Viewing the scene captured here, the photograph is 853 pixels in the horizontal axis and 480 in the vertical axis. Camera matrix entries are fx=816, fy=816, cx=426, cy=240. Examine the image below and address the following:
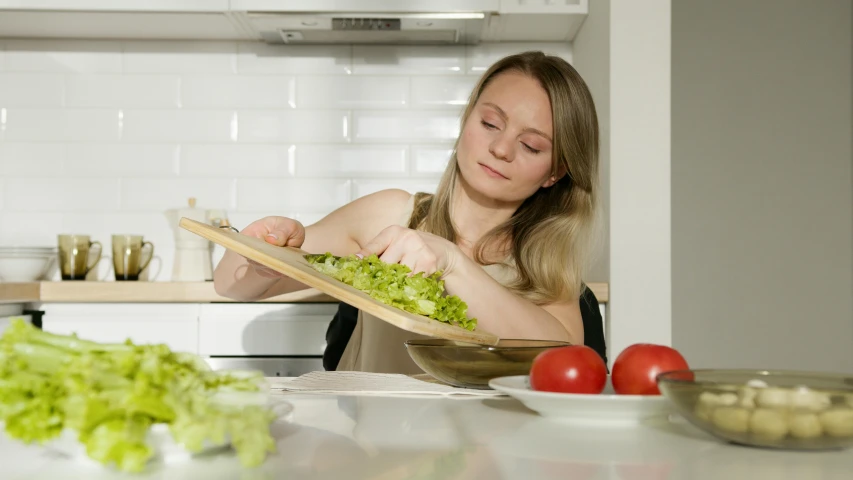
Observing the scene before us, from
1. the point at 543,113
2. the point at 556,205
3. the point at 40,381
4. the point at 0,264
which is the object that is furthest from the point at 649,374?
the point at 0,264

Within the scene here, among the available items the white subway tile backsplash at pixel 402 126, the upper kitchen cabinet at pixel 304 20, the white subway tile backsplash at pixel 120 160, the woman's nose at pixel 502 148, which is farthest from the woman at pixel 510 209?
the white subway tile backsplash at pixel 120 160

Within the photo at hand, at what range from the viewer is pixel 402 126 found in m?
3.08

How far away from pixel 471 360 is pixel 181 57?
242 cm

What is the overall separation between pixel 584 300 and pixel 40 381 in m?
1.71

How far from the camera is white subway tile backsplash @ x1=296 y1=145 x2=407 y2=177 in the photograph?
3059 mm

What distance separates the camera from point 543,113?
188 cm

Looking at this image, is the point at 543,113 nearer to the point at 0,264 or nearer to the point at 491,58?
the point at 491,58

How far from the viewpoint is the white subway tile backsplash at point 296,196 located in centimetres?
305

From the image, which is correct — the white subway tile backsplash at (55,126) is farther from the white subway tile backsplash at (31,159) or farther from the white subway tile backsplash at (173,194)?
the white subway tile backsplash at (173,194)

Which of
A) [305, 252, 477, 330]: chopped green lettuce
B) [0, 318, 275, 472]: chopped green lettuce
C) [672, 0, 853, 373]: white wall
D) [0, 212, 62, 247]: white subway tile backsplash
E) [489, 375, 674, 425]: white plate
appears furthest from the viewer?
A: [672, 0, 853, 373]: white wall

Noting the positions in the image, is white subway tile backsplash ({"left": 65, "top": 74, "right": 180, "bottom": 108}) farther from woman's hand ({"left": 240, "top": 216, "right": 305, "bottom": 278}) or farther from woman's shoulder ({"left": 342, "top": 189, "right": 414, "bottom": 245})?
woman's hand ({"left": 240, "top": 216, "right": 305, "bottom": 278})

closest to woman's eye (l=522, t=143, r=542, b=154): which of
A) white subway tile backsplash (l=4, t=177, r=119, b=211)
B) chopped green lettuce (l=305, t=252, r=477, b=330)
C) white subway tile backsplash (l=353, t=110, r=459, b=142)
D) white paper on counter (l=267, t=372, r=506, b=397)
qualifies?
chopped green lettuce (l=305, t=252, r=477, b=330)

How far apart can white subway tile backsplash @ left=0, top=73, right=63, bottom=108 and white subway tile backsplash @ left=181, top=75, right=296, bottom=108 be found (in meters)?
0.47

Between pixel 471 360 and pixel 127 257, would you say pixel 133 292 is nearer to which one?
pixel 127 257
